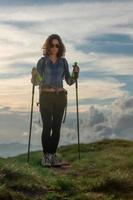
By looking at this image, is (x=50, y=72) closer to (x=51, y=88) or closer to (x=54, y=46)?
(x=51, y=88)

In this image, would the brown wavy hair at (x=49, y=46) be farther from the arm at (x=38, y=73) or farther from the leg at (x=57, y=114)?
the leg at (x=57, y=114)

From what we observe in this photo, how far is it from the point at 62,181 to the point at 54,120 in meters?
6.46

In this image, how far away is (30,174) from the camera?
16.8m

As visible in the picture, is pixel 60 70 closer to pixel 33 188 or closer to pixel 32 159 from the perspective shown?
pixel 32 159

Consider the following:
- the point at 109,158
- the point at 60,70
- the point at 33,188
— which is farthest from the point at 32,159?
the point at 33,188

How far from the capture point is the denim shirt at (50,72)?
2256cm

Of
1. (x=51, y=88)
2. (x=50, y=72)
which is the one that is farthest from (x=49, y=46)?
(x=51, y=88)

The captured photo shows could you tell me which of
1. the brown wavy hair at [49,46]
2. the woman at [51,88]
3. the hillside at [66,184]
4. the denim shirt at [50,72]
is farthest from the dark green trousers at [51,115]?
the brown wavy hair at [49,46]

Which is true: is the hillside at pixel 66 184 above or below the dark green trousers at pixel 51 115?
below

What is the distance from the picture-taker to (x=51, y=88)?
22.5 m

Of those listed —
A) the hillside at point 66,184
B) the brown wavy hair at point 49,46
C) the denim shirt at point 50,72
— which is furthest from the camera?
the brown wavy hair at point 49,46

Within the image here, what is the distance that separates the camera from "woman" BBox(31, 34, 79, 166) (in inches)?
886

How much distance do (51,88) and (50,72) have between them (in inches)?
26.1

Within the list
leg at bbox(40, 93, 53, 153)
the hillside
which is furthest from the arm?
the hillside
